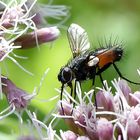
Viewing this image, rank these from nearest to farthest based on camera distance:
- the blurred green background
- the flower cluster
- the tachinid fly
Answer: the flower cluster, the tachinid fly, the blurred green background

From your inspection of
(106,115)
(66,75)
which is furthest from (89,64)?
(106,115)

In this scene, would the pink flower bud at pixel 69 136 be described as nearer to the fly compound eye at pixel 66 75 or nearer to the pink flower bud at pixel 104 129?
the pink flower bud at pixel 104 129

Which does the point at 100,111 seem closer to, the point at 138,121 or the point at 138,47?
the point at 138,121

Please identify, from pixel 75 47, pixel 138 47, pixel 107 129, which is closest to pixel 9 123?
pixel 75 47

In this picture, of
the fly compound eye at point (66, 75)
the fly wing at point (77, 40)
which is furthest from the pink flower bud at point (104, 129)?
the fly wing at point (77, 40)

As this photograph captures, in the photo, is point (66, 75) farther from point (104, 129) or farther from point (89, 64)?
point (104, 129)

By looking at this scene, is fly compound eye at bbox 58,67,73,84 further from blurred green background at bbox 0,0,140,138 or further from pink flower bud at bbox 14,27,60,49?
blurred green background at bbox 0,0,140,138

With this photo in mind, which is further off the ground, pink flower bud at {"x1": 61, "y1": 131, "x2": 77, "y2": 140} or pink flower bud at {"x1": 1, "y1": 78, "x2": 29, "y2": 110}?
pink flower bud at {"x1": 1, "y1": 78, "x2": 29, "y2": 110}

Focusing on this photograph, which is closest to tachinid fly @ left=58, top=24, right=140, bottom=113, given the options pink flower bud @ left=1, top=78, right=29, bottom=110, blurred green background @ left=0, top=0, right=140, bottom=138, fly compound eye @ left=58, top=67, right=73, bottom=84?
fly compound eye @ left=58, top=67, right=73, bottom=84
